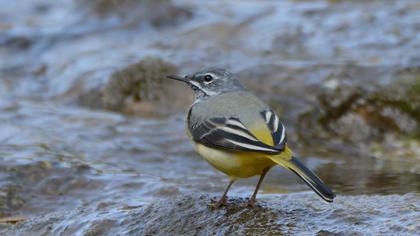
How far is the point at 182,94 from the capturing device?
13102 mm

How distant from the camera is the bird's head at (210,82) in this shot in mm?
7863

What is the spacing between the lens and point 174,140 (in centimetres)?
1154

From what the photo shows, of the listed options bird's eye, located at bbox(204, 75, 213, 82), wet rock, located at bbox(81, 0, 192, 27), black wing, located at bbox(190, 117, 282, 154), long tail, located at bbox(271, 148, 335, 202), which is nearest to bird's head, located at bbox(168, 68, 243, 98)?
bird's eye, located at bbox(204, 75, 213, 82)

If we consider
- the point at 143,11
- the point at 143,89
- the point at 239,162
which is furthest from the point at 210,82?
the point at 143,11

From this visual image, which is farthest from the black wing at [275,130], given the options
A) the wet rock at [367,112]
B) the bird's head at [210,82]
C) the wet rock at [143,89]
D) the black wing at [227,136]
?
Answer: the wet rock at [143,89]

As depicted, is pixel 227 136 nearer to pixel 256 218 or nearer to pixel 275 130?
pixel 275 130

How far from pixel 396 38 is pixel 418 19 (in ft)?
3.31

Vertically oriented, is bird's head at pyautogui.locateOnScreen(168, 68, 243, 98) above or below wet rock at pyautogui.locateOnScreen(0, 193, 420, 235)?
above

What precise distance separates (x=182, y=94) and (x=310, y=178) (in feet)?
23.7

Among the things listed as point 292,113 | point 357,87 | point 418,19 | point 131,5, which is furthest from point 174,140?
point 131,5

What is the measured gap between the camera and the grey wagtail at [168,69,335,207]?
6148mm

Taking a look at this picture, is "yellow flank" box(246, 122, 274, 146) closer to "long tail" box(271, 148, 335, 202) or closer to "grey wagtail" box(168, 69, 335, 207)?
"grey wagtail" box(168, 69, 335, 207)

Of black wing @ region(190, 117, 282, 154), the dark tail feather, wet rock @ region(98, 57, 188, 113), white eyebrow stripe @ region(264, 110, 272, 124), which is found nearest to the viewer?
the dark tail feather

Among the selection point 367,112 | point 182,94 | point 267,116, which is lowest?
point 367,112
